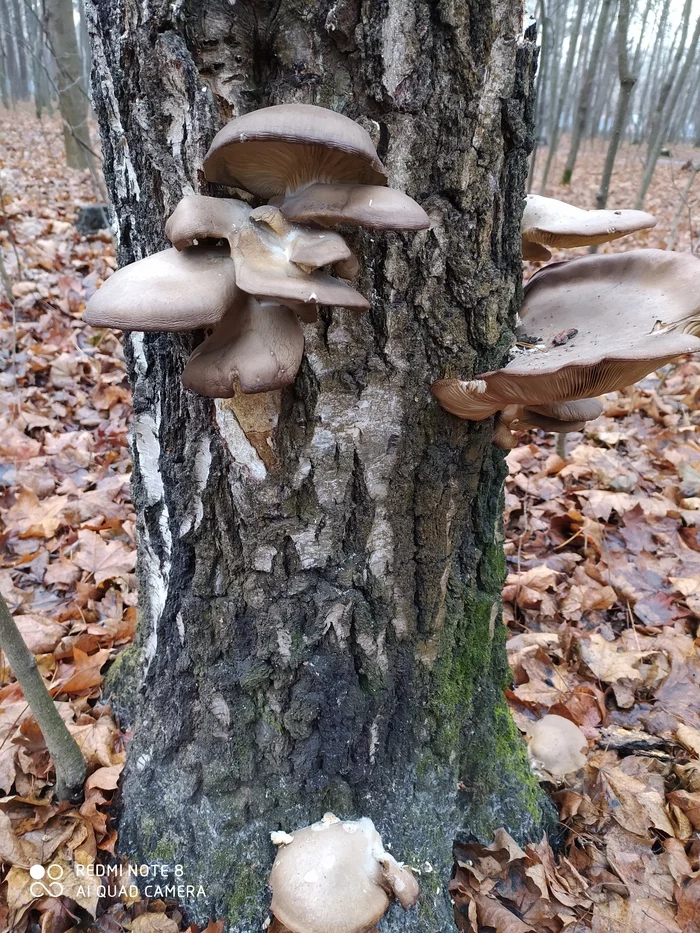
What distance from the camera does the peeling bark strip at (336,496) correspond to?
135cm

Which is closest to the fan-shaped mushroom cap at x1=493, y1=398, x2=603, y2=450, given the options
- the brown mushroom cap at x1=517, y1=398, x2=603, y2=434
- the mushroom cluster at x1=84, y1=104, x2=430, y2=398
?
the brown mushroom cap at x1=517, y1=398, x2=603, y2=434

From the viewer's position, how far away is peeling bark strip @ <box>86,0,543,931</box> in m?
1.35

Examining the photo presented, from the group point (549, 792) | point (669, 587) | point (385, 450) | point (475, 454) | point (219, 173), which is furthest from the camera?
point (669, 587)

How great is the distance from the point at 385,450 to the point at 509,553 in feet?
7.75

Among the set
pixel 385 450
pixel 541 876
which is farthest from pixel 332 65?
pixel 541 876

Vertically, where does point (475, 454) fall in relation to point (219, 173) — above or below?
below

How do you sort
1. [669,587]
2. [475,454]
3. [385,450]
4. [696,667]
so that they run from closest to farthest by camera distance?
[385,450] → [475,454] → [696,667] → [669,587]

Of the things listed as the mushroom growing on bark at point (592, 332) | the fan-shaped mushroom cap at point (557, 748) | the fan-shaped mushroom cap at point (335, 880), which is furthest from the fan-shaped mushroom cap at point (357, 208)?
the fan-shaped mushroom cap at point (557, 748)

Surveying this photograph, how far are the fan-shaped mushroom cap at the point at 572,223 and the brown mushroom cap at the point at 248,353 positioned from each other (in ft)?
2.61

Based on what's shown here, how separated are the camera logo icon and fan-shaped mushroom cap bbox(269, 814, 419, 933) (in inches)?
30.1

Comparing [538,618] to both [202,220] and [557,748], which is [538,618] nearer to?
[557,748]

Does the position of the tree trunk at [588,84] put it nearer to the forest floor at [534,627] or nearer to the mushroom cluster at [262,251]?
the forest floor at [534,627]

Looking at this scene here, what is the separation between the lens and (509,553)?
376 cm

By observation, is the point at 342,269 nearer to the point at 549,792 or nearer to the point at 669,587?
the point at 549,792
